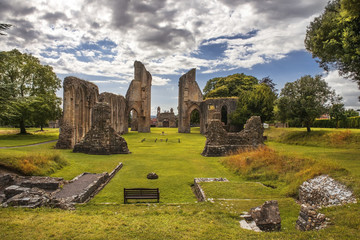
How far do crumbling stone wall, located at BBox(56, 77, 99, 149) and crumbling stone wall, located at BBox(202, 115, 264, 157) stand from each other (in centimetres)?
1171

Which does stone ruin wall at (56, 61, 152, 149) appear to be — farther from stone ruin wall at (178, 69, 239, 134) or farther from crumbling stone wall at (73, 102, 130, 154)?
stone ruin wall at (178, 69, 239, 134)

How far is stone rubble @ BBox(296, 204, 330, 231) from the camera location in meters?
4.76

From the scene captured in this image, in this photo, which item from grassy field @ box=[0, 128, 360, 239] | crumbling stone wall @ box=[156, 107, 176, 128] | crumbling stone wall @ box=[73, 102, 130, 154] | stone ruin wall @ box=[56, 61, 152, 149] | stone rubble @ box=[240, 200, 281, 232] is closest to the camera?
grassy field @ box=[0, 128, 360, 239]

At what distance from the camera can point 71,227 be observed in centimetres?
475

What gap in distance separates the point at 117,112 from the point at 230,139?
22.6 m

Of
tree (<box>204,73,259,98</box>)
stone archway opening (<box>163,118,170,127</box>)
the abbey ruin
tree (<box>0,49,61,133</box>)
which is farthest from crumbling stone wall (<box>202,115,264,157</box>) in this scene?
stone archway opening (<box>163,118,170,127</box>)

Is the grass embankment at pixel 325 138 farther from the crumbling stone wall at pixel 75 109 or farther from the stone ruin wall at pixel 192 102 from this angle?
the crumbling stone wall at pixel 75 109

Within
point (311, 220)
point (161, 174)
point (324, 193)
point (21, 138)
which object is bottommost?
point (161, 174)

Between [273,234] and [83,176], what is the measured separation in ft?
26.9

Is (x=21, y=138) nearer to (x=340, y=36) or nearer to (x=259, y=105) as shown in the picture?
(x=259, y=105)

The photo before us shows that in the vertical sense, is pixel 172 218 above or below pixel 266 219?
below

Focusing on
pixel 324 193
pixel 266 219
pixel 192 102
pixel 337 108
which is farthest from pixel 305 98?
pixel 192 102

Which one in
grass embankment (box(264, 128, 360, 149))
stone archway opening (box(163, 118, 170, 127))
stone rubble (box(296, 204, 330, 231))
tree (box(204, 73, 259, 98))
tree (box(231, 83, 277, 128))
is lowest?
stone rubble (box(296, 204, 330, 231))

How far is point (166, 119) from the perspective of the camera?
69250 millimetres
